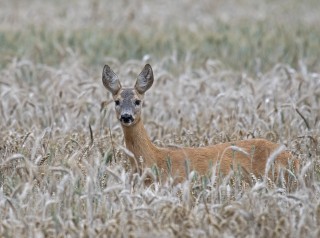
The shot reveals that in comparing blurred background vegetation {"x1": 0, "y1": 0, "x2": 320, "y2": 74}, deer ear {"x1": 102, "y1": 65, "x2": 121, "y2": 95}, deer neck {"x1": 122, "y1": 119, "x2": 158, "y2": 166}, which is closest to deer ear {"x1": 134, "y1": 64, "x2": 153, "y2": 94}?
deer ear {"x1": 102, "y1": 65, "x2": 121, "y2": 95}

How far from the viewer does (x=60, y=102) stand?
1136cm

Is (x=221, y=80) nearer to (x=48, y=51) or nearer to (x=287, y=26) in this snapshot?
(x=48, y=51)

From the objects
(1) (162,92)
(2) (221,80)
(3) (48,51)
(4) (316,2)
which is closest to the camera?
(1) (162,92)

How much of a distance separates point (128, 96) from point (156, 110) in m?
2.98

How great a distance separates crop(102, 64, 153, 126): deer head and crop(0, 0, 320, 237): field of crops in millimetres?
374

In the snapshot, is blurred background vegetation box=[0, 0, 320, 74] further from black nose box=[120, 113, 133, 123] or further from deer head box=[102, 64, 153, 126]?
black nose box=[120, 113, 133, 123]

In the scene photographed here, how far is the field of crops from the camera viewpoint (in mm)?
6738

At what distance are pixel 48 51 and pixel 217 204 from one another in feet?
29.5

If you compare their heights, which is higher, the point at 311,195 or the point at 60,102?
the point at 60,102

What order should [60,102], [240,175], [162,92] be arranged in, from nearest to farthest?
[240,175], [60,102], [162,92]

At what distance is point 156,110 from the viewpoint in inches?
461

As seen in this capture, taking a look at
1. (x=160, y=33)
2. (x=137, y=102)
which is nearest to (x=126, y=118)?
(x=137, y=102)

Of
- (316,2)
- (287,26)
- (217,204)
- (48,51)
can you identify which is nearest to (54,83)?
(48,51)

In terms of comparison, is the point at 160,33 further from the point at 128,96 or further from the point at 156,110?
the point at 128,96
